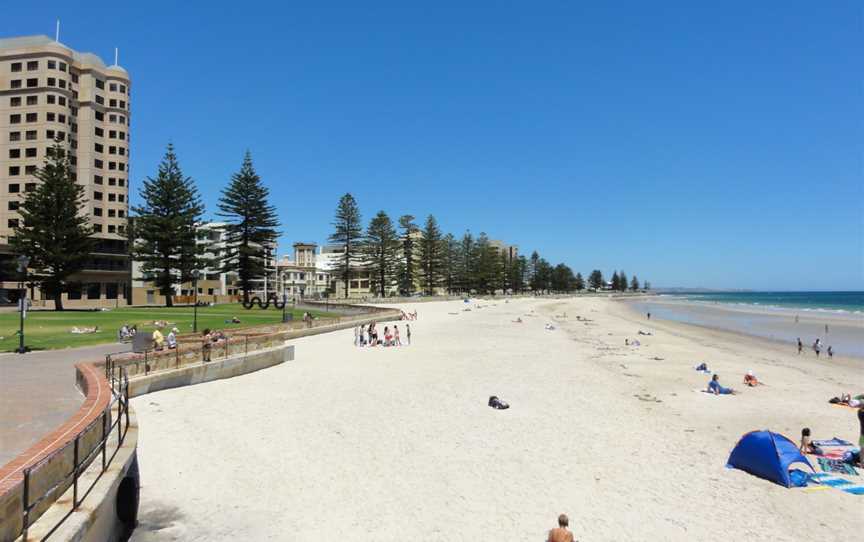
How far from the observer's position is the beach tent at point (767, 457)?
357 inches

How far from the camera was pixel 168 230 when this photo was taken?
156ft

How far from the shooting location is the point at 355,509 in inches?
303

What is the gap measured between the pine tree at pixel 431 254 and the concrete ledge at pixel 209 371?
231ft

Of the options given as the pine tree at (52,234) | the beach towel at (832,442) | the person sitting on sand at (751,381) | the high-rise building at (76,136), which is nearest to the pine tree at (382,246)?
the high-rise building at (76,136)

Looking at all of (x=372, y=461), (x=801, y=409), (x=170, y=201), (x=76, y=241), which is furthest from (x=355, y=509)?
(x=170, y=201)

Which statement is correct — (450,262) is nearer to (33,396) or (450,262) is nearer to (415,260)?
(415,260)

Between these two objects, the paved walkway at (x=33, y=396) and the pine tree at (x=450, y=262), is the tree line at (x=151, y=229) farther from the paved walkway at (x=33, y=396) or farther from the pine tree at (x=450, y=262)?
the pine tree at (x=450, y=262)

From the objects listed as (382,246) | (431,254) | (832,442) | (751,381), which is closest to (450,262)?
(431,254)

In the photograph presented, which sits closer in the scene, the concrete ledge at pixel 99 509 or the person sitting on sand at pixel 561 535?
the concrete ledge at pixel 99 509

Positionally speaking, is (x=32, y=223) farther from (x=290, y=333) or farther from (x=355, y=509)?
(x=355, y=509)

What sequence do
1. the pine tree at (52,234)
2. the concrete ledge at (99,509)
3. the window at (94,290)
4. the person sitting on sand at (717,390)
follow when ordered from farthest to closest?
the window at (94,290), the pine tree at (52,234), the person sitting on sand at (717,390), the concrete ledge at (99,509)

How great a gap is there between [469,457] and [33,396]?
903 cm

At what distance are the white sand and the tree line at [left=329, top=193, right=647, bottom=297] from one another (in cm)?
5486

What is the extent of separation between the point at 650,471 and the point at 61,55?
63904 mm
